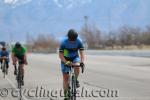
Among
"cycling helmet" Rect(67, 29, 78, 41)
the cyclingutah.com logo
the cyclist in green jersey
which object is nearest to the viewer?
"cycling helmet" Rect(67, 29, 78, 41)

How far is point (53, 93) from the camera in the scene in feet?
58.8

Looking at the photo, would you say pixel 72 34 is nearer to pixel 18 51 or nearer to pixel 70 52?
pixel 70 52

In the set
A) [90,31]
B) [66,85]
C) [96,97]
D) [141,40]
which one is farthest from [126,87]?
[90,31]

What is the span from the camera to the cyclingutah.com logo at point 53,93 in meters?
17.0

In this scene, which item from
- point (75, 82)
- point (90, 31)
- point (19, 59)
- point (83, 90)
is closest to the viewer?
point (75, 82)

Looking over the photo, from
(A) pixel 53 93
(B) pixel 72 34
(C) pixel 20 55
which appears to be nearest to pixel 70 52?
(B) pixel 72 34

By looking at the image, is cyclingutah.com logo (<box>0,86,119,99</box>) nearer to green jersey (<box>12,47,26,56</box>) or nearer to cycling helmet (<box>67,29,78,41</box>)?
green jersey (<box>12,47,26,56</box>)

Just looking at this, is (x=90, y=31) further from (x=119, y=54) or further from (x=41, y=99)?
(x=41, y=99)

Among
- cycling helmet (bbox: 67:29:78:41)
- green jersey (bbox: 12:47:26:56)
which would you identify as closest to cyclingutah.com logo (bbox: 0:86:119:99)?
green jersey (bbox: 12:47:26:56)

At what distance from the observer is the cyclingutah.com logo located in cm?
1705

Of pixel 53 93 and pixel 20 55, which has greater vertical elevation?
pixel 20 55

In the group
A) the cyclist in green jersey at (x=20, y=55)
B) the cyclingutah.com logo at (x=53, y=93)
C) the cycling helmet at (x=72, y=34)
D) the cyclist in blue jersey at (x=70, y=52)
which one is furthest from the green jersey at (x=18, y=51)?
the cycling helmet at (x=72, y=34)

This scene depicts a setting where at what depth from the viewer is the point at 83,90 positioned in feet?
62.0

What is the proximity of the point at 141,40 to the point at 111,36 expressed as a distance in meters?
20.3
